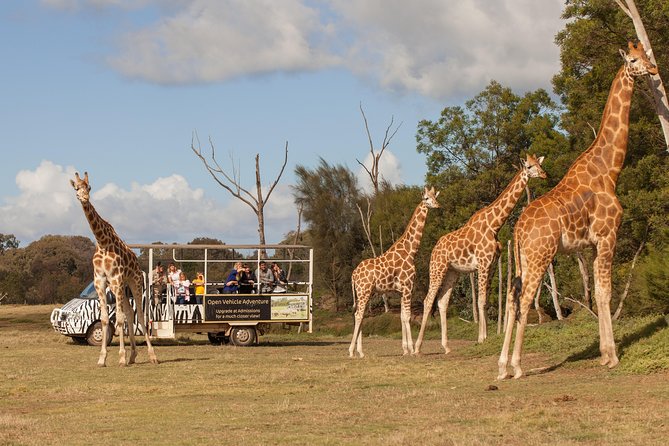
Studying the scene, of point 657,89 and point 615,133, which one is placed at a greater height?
point 657,89

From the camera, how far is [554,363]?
16.4 meters

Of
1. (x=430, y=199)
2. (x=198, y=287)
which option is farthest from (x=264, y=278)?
(x=430, y=199)

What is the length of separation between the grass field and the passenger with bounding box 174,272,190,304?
14.9 ft

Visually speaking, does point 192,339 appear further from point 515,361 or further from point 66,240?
point 66,240

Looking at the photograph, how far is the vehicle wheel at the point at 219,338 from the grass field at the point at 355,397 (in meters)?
6.38

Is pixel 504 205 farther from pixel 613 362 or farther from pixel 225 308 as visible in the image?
pixel 225 308

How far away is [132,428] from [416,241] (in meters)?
11.7

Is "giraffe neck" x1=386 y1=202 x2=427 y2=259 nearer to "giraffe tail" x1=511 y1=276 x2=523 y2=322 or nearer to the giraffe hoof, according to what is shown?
"giraffe tail" x1=511 y1=276 x2=523 y2=322

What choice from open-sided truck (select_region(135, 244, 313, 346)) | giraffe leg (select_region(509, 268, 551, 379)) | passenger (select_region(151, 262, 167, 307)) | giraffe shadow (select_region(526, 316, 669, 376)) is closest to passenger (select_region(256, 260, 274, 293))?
open-sided truck (select_region(135, 244, 313, 346))

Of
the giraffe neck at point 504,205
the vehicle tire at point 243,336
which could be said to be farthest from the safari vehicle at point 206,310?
the giraffe neck at point 504,205

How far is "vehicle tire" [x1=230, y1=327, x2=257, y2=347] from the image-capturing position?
92.1 ft

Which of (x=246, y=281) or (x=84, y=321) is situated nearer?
(x=84, y=321)

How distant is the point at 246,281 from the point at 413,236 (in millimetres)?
7510

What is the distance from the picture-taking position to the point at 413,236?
2219 centimetres
